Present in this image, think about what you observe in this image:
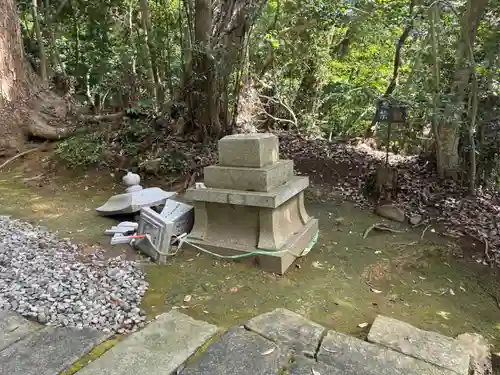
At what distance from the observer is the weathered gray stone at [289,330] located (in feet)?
5.86

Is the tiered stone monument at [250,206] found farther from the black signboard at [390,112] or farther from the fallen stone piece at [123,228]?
the black signboard at [390,112]

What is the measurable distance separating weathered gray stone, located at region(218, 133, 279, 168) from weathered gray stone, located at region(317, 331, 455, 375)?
4.81 feet

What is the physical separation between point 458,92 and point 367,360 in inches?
144

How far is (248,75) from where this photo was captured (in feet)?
21.5

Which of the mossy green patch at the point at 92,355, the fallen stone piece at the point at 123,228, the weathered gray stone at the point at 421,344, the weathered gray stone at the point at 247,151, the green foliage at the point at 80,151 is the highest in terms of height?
the weathered gray stone at the point at 247,151

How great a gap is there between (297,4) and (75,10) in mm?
4920

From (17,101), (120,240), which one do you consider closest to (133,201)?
(120,240)

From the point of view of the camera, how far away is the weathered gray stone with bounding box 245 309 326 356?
179 cm

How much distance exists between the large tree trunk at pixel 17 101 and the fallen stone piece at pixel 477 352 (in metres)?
6.09

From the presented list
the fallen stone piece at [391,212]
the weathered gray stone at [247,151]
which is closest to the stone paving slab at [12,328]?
the weathered gray stone at [247,151]

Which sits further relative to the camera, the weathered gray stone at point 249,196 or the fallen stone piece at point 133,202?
the fallen stone piece at point 133,202

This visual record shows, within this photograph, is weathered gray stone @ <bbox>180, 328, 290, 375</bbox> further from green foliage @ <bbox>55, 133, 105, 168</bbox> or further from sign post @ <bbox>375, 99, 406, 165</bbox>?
green foliage @ <bbox>55, 133, 105, 168</bbox>

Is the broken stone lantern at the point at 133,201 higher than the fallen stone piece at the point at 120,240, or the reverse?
the broken stone lantern at the point at 133,201

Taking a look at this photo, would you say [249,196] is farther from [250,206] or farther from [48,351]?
[48,351]
